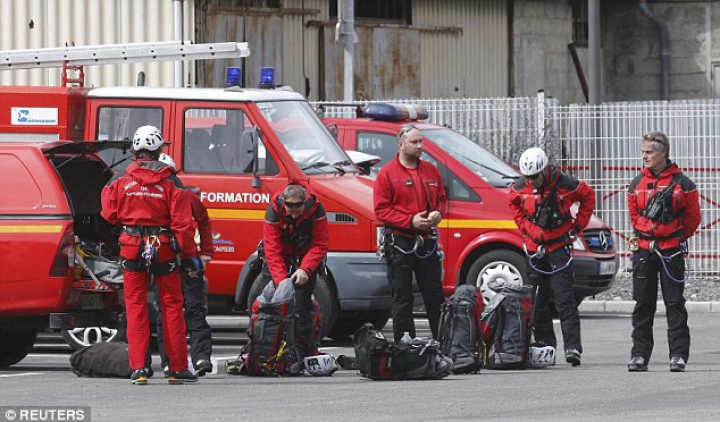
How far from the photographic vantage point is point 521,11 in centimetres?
2961

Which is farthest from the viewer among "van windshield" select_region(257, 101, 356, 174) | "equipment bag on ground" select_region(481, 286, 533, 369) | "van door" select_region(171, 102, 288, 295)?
"van windshield" select_region(257, 101, 356, 174)

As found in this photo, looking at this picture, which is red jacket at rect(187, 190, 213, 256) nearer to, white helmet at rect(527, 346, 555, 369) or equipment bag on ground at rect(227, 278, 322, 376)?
equipment bag on ground at rect(227, 278, 322, 376)

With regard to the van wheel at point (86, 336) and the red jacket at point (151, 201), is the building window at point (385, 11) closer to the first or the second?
the van wheel at point (86, 336)

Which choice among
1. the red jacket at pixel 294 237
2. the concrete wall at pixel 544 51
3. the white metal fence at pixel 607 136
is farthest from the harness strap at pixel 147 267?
the concrete wall at pixel 544 51

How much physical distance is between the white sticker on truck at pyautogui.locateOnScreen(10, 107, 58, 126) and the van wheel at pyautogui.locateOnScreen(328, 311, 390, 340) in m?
3.29

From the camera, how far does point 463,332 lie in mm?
12539

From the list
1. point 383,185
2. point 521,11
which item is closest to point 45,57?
point 383,185

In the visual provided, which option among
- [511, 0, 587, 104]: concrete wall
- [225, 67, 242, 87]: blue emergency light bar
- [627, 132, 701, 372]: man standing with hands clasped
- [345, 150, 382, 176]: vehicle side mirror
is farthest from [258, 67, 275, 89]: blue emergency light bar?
[511, 0, 587, 104]: concrete wall

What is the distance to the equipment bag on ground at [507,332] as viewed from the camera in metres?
12.8

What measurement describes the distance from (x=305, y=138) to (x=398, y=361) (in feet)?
12.4

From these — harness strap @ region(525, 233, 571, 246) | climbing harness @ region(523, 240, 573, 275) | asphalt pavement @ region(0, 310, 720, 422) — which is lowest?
asphalt pavement @ region(0, 310, 720, 422)

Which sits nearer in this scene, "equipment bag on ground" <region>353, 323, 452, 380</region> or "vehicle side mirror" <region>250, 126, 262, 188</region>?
"equipment bag on ground" <region>353, 323, 452, 380</region>

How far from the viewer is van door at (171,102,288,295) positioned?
14.9 m

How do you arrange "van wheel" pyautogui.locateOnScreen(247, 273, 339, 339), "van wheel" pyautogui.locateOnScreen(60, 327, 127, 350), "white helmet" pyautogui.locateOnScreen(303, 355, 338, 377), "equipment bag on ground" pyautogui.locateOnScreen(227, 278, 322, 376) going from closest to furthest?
"equipment bag on ground" pyautogui.locateOnScreen(227, 278, 322, 376)
"white helmet" pyautogui.locateOnScreen(303, 355, 338, 377)
"van wheel" pyautogui.locateOnScreen(60, 327, 127, 350)
"van wheel" pyautogui.locateOnScreen(247, 273, 339, 339)
